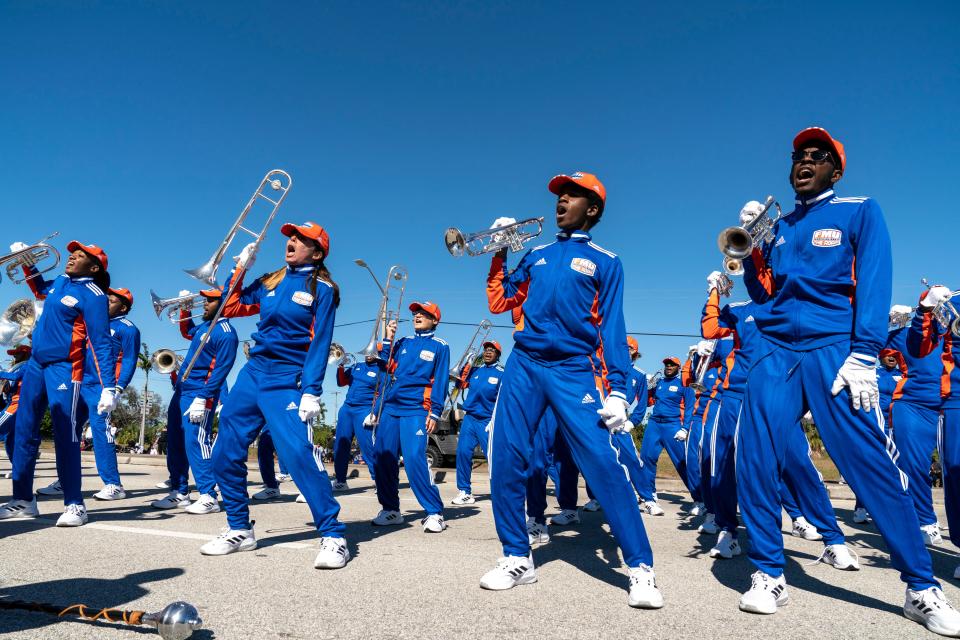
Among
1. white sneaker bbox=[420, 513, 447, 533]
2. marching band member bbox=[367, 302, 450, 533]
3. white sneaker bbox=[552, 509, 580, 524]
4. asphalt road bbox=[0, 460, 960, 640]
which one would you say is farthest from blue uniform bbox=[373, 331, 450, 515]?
white sneaker bbox=[552, 509, 580, 524]

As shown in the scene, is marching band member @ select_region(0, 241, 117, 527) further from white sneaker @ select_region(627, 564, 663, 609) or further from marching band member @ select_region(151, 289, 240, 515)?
white sneaker @ select_region(627, 564, 663, 609)

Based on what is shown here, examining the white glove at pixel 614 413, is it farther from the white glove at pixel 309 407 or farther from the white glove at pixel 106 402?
the white glove at pixel 106 402

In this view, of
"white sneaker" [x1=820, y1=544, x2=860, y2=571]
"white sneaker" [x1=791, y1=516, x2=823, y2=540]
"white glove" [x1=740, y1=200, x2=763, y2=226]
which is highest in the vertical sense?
"white glove" [x1=740, y1=200, x2=763, y2=226]

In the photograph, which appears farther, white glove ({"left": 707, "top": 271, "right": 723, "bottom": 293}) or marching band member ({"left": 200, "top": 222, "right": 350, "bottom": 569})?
white glove ({"left": 707, "top": 271, "right": 723, "bottom": 293})

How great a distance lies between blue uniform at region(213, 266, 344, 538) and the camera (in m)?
4.36

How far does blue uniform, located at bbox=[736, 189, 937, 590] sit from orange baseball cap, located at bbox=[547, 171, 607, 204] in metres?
1.09

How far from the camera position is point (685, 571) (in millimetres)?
4191

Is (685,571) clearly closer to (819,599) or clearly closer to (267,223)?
(819,599)

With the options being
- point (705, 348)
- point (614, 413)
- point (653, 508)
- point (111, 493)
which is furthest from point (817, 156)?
point (111, 493)

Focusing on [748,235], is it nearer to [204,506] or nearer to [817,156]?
[817,156]

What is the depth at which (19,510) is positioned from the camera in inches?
221

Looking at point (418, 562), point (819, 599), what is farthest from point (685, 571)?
point (418, 562)

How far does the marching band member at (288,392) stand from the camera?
4340 millimetres

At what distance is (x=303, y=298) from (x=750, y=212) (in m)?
3.01
